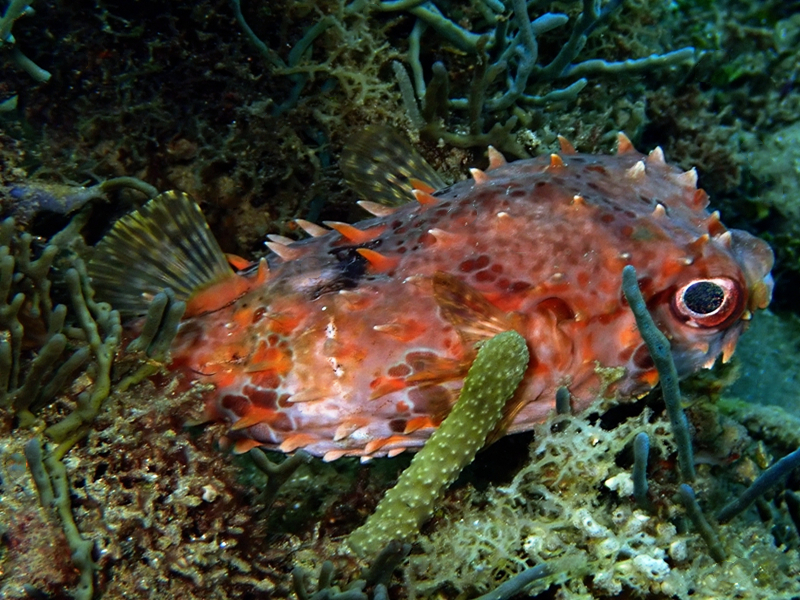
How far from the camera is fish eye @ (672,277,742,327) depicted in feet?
8.98

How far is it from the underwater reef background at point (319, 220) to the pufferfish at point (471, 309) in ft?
0.92

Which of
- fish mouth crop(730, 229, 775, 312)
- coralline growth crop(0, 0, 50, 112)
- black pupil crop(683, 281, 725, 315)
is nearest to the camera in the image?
black pupil crop(683, 281, 725, 315)

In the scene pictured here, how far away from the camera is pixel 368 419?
2.80 meters

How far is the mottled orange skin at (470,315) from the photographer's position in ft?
9.07

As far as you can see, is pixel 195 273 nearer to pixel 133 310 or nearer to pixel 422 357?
pixel 133 310

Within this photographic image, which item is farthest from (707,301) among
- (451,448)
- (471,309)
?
(451,448)

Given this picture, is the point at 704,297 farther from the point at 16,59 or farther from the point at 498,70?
the point at 16,59

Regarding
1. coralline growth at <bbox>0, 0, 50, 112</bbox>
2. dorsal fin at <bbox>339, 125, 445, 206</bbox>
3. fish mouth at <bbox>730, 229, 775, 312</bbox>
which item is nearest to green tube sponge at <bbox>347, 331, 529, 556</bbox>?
fish mouth at <bbox>730, 229, 775, 312</bbox>

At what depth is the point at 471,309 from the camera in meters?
2.77

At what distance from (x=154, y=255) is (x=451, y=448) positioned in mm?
2212

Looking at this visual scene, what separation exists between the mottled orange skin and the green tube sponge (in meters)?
0.29

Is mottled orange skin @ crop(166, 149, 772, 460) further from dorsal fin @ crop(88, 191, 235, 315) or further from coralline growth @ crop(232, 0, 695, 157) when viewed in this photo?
coralline growth @ crop(232, 0, 695, 157)

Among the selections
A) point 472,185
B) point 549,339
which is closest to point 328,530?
point 549,339

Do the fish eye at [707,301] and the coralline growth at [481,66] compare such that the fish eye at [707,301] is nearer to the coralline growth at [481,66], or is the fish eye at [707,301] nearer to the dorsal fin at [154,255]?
the coralline growth at [481,66]
